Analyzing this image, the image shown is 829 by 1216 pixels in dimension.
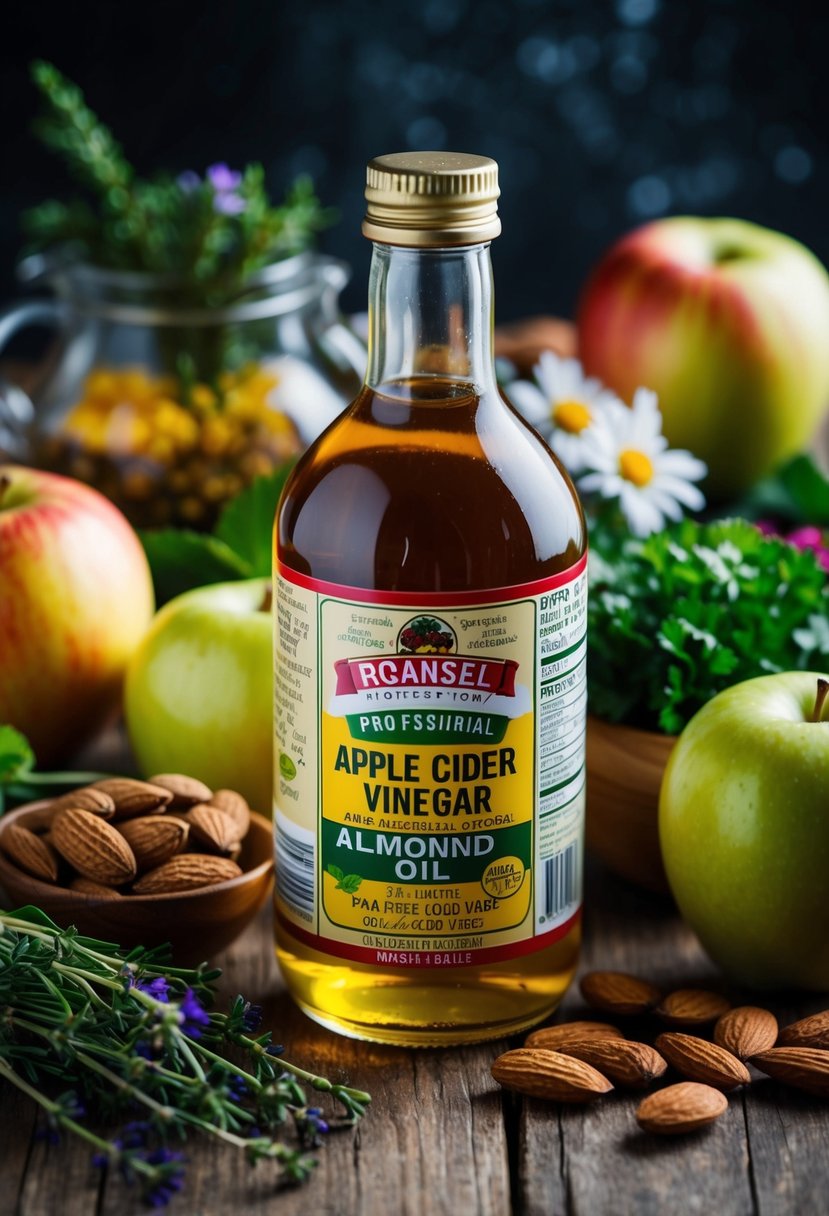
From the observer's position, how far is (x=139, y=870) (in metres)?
0.96

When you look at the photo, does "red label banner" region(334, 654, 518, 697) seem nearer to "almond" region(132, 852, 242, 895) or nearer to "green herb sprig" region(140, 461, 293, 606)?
"almond" region(132, 852, 242, 895)

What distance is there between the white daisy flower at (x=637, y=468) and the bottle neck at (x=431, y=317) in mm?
390

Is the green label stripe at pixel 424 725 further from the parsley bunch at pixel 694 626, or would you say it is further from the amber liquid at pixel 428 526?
the parsley bunch at pixel 694 626

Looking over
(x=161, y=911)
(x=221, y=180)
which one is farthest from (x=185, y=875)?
(x=221, y=180)

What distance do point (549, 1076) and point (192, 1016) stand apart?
0.20 meters

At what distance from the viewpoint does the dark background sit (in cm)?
191

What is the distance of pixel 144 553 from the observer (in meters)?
1.29

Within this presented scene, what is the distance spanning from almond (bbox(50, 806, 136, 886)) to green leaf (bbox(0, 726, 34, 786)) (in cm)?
12

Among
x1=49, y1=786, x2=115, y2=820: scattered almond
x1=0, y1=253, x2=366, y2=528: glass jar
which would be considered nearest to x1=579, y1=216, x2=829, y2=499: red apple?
x1=0, y1=253, x2=366, y2=528: glass jar

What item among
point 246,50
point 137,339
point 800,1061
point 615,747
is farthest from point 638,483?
point 246,50

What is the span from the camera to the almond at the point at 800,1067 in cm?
87

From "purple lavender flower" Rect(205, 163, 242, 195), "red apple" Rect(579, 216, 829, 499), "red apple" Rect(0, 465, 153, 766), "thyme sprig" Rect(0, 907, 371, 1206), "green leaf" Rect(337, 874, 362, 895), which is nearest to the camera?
"thyme sprig" Rect(0, 907, 371, 1206)

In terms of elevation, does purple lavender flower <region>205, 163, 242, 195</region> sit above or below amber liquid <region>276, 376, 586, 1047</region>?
above

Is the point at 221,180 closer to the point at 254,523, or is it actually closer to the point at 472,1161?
the point at 254,523
